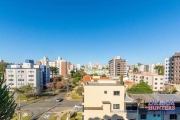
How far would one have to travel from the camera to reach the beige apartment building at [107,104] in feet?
57.9

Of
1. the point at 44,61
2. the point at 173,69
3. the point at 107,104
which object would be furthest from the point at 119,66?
the point at 44,61

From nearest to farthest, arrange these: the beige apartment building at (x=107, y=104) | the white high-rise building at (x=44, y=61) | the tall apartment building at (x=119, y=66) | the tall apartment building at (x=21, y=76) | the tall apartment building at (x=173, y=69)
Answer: the beige apartment building at (x=107, y=104) < the tall apartment building at (x=21, y=76) < the tall apartment building at (x=173, y=69) < the tall apartment building at (x=119, y=66) < the white high-rise building at (x=44, y=61)

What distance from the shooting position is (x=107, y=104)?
1755 cm

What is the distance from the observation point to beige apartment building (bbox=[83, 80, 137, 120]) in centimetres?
1766

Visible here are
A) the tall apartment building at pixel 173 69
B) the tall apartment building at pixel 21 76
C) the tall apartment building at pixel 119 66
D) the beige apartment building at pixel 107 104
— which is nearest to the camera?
the beige apartment building at pixel 107 104

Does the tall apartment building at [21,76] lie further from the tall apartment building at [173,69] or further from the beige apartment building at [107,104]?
the tall apartment building at [173,69]

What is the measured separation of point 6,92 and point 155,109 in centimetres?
1977

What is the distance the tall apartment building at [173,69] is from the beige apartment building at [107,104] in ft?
171

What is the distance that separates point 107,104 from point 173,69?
57818 millimetres

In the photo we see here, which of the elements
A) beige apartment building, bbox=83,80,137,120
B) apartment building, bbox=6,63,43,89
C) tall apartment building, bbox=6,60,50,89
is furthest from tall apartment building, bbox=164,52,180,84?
apartment building, bbox=6,63,43,89

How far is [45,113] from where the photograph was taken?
97.0 ft

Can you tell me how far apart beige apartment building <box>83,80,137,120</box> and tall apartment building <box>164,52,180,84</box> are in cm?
5221

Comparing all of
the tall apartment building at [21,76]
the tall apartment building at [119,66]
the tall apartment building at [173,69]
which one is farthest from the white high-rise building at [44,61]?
the tall apartment building at [173,69]

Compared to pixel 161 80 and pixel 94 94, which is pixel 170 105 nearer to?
pixel 94 94
